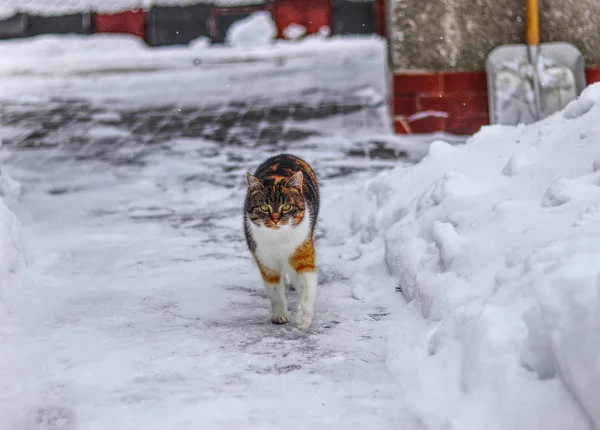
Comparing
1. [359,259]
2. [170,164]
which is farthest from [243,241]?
[170,164]

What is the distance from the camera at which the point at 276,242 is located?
14.3 ft

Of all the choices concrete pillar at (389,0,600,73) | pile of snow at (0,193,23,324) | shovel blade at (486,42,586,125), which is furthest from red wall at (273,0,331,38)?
pile of snow at (0,193,23,324)

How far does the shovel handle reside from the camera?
771 centimetres

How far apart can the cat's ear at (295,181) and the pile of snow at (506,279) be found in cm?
63

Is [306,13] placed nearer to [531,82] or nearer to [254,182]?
[531,82]

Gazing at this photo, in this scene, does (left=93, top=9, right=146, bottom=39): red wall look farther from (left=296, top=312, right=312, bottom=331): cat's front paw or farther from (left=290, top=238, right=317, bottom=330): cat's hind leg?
(left=296, top=312, right=312, bottom=331): cat's front paw

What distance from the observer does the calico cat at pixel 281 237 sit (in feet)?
14.1

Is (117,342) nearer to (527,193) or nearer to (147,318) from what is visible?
(147,318)

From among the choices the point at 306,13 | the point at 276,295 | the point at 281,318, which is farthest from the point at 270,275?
the point at 306,13

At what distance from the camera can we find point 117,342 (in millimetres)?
4188

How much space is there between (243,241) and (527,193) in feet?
6.77

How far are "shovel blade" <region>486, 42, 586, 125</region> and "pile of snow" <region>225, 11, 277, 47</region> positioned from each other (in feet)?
30.8

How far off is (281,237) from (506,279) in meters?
1.21

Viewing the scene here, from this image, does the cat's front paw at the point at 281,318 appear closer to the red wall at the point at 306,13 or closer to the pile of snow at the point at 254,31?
the pile of snow at the point at 254,31
